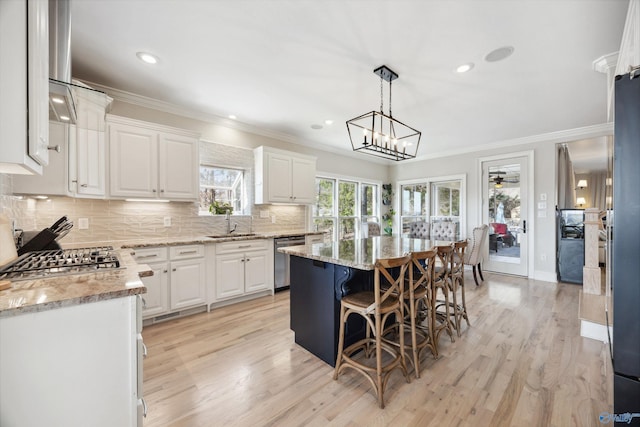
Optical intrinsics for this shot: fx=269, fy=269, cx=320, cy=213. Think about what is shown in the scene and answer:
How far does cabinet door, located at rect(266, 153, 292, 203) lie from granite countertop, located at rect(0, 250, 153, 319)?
304 centimetres

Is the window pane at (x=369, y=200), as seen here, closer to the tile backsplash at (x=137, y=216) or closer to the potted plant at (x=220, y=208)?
the tile backsplash at (x=137, y=216)

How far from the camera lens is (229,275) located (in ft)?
11.5

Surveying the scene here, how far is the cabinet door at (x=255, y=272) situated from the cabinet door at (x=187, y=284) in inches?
23.2

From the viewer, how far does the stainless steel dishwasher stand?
400cm

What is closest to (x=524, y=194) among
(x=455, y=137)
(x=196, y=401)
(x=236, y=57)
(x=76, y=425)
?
(x=455, y=137)

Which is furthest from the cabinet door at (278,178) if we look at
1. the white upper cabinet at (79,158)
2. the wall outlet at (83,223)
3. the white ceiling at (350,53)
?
the wall outlet at (83,223)

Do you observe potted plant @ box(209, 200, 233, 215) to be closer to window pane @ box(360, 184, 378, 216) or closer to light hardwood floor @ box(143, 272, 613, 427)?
light hardwood floor @ box(143, 272, 613, 427)

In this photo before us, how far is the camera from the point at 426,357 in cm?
232

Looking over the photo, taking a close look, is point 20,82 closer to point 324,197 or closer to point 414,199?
point 324,197

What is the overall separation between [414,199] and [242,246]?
4.69 metres

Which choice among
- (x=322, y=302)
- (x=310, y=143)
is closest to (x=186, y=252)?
(x=322, y=302)

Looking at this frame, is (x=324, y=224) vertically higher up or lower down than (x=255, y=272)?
higher up

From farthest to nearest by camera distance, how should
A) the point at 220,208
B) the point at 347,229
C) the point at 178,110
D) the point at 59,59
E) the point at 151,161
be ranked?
the point at 347,229 < the point at 220,208 < the point at 178,110 < the point at 151,161 < the point at 59,59

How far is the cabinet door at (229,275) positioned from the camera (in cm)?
342
